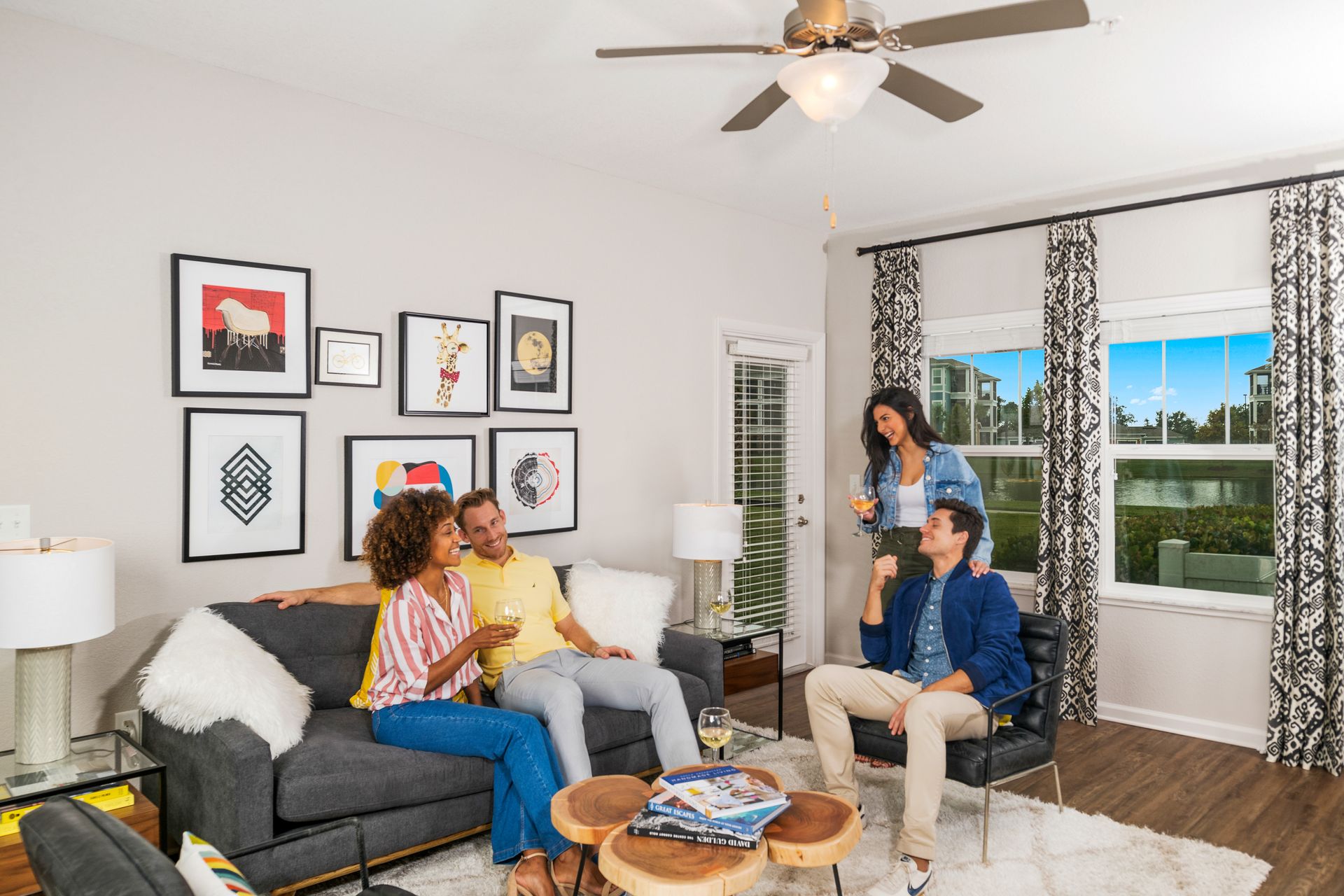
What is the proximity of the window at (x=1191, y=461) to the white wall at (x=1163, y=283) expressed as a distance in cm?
22

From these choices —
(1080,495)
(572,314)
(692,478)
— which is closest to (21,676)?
(572,314)

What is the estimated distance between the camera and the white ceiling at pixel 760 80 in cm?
278

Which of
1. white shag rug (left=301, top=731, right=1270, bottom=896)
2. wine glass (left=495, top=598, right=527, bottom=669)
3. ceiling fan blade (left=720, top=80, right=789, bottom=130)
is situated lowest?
white shag rug (left=301, top=731, right=1270, bottom=896)

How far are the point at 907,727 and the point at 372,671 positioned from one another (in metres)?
1.81

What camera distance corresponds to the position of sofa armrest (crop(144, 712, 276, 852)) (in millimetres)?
2379

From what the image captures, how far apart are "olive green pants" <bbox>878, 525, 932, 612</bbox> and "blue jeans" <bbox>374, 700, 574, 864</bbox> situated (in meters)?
2.07

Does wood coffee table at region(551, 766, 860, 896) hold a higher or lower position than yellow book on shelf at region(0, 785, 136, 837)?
higher

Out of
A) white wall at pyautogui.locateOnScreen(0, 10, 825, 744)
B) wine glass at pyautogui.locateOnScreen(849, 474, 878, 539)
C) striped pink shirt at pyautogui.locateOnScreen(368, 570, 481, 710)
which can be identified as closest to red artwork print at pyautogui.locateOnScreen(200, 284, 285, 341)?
white wall at pyautogui.locateOnScreen(0, 10, 825, 744)

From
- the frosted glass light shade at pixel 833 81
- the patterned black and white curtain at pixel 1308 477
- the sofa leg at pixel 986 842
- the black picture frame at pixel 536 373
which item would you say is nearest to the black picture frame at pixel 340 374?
the black picture frame at pixel 536 373

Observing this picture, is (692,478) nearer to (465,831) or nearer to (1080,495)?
(1080,495)

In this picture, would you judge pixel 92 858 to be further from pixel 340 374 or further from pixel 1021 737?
pixel 1021 737

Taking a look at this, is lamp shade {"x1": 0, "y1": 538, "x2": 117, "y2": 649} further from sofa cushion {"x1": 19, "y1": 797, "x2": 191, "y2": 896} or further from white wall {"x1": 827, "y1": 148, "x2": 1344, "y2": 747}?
white wall {"x1": 827, "y1": 148, "x2": 1344, "y2": 747}

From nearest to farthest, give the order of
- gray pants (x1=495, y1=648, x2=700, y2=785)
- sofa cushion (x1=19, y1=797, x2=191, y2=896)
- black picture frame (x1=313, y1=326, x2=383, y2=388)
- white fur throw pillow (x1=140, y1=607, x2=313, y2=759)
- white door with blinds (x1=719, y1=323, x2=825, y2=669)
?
sofa cushion (x1=19, y1=797, x2=191, y2=896) < white fur throw pillow (x1=140, y1=607, x2=313, y2=759) < gray pants (x1=495, y1=648, x2=700, y2=785) < black picture frame (x1=313, y1=326, x2=383, y2=388) < white door with blinds (x1=719, y1=323, x2=825, y2=669)

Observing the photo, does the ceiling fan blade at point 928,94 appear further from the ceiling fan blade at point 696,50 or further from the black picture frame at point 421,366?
the black picture frame at point 421,366
